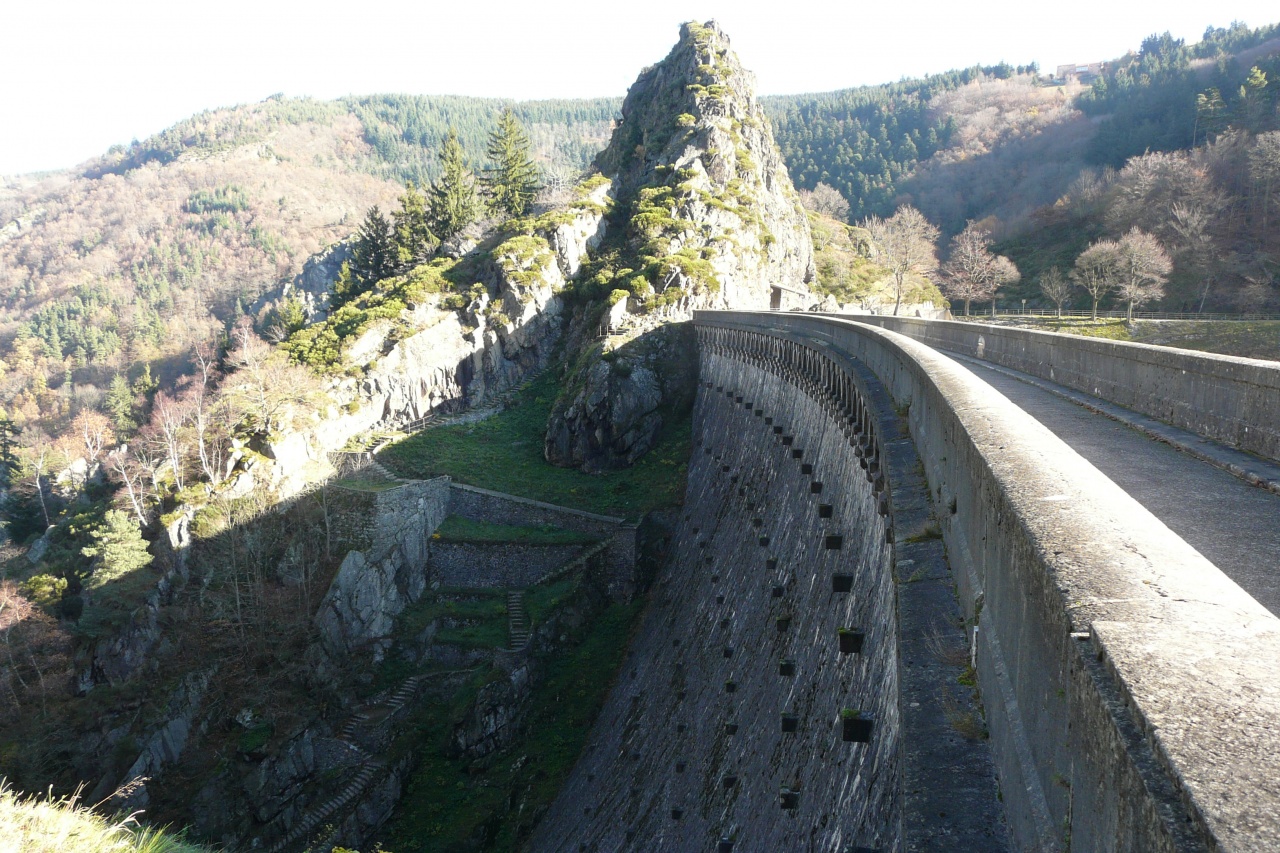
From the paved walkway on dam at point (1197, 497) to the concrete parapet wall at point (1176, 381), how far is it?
56 centimetres

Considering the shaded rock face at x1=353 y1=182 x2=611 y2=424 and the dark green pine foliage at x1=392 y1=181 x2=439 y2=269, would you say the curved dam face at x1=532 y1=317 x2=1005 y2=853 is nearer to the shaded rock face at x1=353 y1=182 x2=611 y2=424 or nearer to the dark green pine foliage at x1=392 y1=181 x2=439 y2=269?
the shaded rock face at x1=353 y1=182 x2=611 y2=424

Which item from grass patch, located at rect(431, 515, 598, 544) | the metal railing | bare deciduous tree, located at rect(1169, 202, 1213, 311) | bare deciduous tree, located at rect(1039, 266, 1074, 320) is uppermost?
bare deciduous tree, located at rect(1169, 202, 1213, 311)

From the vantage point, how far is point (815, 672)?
554 inches

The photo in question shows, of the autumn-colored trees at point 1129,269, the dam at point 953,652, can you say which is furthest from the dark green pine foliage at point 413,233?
the autumn-colored trees at point 1129,269

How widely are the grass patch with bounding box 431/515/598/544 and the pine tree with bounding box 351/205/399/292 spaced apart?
121 ft

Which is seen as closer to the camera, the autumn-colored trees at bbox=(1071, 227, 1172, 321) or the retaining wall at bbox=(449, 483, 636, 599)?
the retaining wall at bbox=(449, 483, 636, 599)

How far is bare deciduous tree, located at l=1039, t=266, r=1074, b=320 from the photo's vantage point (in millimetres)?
54781

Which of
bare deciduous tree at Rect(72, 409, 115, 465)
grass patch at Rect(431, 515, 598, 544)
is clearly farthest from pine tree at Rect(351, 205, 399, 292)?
grass patch at Rect(431, 515, 598, 544)

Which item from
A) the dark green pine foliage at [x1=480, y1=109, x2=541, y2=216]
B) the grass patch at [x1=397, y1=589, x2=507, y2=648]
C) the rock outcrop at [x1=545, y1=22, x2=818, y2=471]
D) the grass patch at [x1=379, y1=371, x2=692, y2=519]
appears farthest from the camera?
the dark green pine foliage at [x1=480, y1=109, x2=541, y2=216]

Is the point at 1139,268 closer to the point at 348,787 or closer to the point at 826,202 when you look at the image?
the point at 348,787

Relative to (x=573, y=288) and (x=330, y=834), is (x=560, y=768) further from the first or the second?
(x=573, y=288)

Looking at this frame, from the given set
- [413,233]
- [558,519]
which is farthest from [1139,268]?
[413,233]

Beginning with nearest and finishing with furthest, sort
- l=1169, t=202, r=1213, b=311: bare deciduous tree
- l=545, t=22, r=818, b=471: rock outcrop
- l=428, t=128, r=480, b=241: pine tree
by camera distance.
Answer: l=545, t=22, r=818, b=471: rock outcrop, l=1169, t=202, r=1213, b=311: bare deciduous tree, l=428, t=128, r=480, b=241: pine tree

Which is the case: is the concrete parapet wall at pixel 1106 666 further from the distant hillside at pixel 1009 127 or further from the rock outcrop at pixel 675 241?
the distant hillside at pixel 1009 127
